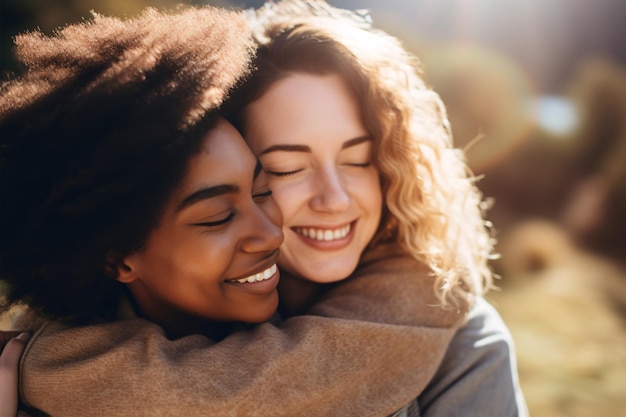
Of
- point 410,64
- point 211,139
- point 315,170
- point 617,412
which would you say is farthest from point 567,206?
point 211,139

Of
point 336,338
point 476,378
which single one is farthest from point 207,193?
point 476,378

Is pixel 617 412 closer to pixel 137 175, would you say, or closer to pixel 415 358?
pixel 415 358

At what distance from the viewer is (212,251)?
5.70 ft

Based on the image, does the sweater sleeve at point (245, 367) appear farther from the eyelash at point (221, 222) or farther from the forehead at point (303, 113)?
the forehead at point (303, 113)

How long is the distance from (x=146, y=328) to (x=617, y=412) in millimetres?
3505

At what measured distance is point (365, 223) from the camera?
2.25 meters

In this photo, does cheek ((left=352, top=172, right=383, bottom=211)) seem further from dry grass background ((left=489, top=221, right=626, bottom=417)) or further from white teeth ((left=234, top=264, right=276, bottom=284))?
dry grass background ((left=489, top=221, right=626, bottom=417))

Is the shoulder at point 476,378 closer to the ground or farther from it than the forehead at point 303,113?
closer to the ground

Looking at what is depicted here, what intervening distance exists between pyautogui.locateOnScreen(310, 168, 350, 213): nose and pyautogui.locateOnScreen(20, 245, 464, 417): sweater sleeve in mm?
331

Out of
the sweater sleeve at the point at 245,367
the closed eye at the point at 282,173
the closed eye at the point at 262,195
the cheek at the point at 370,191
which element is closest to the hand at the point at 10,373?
the sweater sleeve at the point at 245,367

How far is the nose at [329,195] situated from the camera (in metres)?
2.06

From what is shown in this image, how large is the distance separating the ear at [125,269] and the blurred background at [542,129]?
3.92 metres

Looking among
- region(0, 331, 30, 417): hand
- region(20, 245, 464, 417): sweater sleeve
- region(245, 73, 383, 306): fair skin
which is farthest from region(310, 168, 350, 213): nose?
region(0, 331, 30, 417): hand

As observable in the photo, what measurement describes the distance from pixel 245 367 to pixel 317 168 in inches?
28.6
